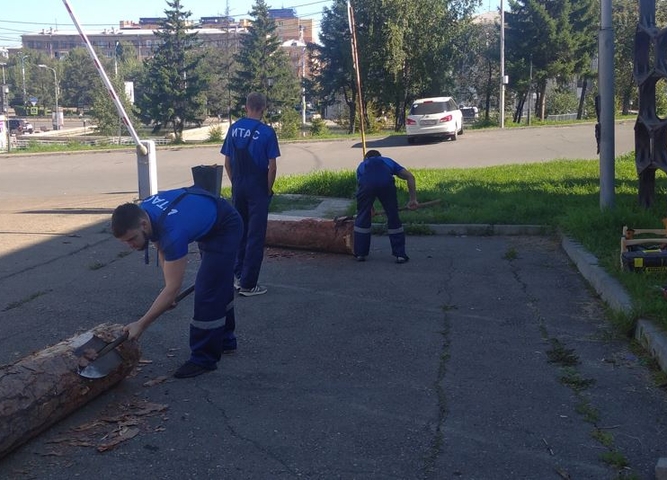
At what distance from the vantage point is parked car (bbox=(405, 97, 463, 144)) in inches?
1163

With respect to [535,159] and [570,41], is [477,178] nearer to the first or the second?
[535,159]

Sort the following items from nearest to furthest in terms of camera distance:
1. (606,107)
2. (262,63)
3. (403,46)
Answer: (606,107) < (403,46) < (262,63)

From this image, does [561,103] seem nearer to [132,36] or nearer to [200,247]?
[200,247]

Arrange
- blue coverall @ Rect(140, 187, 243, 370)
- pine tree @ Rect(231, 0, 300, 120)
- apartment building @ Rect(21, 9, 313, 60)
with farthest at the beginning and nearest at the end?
apartment building @ Rect(21, 9, 313, 60) < pine tree @ Rect(231, 0, 300, 120) < blue coverall @ Rect(140, 187, 243, 370)

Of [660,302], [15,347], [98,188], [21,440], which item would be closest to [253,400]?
[21,440]

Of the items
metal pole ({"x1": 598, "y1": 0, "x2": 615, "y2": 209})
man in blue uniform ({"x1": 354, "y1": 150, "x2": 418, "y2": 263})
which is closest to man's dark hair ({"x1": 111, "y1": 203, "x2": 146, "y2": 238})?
man in blue uniform ({"x1": 354, "y1": 150, "x2": 418, "y2": 263})

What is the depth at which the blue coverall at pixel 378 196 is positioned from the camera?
31.1ft

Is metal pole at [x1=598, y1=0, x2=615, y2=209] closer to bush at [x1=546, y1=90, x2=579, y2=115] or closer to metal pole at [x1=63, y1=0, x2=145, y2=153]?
metal pole at [x1=63, y1=0, x2=145, y2=153]

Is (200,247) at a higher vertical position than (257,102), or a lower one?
lower

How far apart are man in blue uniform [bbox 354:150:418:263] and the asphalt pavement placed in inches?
15.1

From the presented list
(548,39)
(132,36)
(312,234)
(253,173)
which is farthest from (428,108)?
(132,36)

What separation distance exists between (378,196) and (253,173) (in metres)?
2.18

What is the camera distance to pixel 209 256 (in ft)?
18.2

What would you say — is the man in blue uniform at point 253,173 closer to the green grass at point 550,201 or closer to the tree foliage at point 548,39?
the green grass at point 550,201
